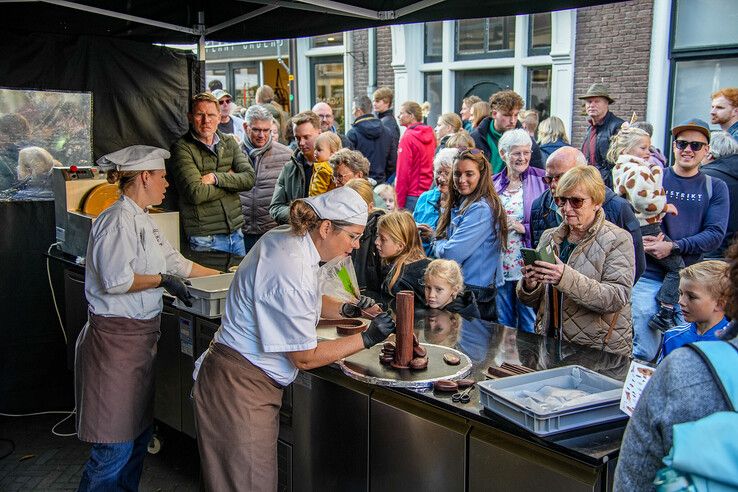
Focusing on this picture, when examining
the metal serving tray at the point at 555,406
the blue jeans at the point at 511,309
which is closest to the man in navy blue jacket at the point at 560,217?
the blue jeans at the point at 511,309

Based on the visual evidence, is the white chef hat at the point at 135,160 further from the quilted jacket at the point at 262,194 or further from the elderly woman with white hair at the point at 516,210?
the quilted jacket at the point at 262,194

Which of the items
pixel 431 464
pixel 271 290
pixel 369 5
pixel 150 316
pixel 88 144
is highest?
pixel 369 5

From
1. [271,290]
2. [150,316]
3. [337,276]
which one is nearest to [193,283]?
[150,316]

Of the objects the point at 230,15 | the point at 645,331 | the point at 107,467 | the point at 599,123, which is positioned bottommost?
the point at 107,467

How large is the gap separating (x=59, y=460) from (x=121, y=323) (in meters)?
1.58

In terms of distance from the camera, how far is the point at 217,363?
2887mm

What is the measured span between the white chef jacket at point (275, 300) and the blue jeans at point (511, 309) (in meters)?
2.22

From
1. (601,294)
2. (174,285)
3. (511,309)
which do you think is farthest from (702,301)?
(174,285)

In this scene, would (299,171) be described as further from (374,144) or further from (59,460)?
(59,460)

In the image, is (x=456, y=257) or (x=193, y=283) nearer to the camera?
(x=193, y=283)

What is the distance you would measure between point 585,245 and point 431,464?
4.41ft

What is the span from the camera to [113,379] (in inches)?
139

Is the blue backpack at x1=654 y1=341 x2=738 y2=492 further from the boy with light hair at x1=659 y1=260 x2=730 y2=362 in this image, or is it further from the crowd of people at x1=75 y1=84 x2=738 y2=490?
the boy with light hair at x1=659 y1=260 x2=730 y2=362

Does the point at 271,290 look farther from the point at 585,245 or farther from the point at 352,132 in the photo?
the point at 352,132
